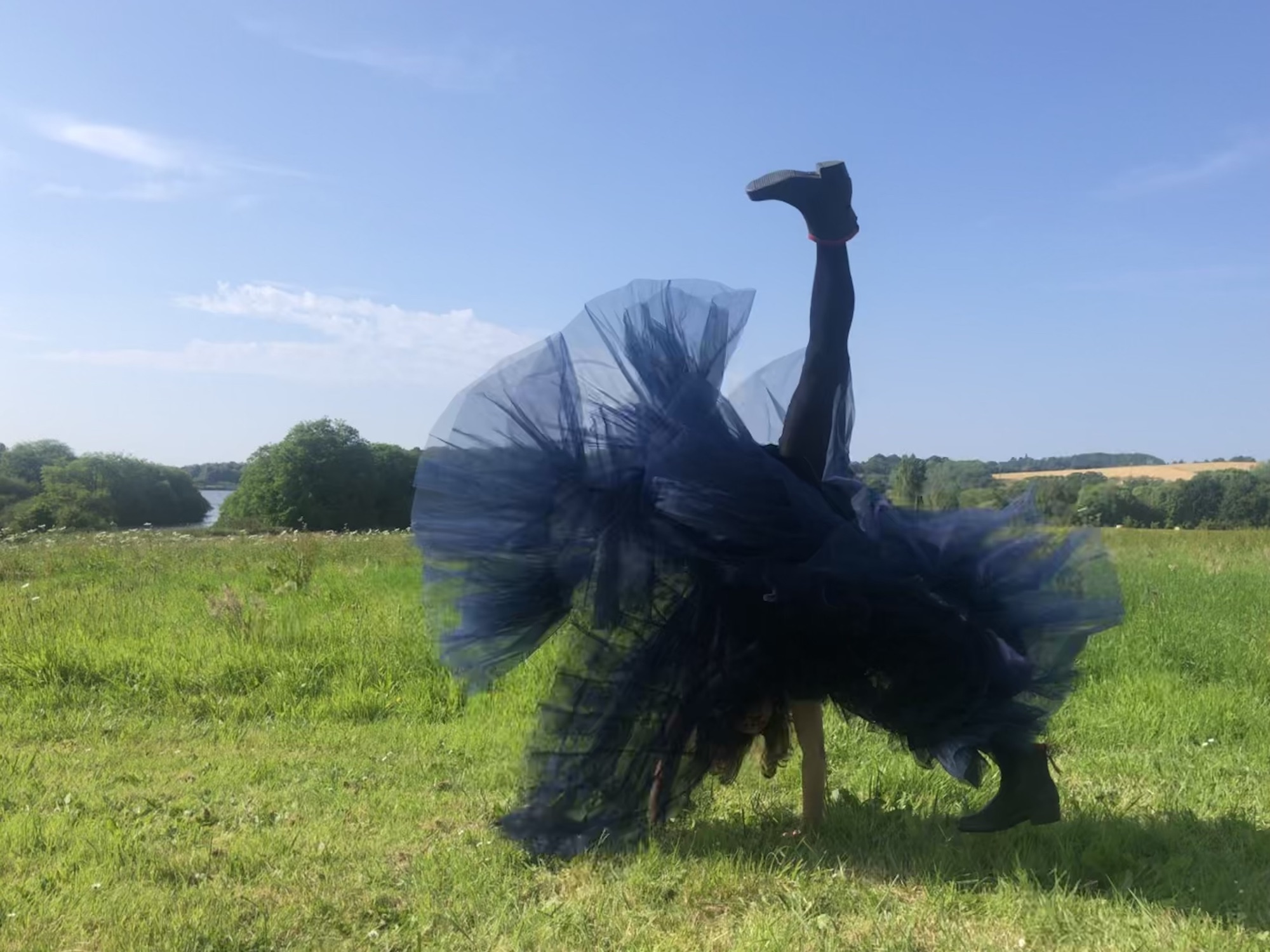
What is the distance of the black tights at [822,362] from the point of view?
13.1ft

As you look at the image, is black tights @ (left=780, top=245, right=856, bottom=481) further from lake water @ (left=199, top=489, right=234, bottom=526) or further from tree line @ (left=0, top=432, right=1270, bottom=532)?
lake water @ (left=199, top=489, right=234, bottom=526)

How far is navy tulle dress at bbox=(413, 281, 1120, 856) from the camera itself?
3.66 metres

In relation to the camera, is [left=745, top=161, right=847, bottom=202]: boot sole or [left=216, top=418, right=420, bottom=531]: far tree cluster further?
[left=216, top=418, right=420, bottom=531]: far tree cluster

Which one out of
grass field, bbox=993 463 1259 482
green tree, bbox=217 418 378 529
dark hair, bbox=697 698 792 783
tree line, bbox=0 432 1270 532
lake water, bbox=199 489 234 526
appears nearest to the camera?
dark hair, bbox=697 698 792 783

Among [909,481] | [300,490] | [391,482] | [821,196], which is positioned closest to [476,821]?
[909,481]

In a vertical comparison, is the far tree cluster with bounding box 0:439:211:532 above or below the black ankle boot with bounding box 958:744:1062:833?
below

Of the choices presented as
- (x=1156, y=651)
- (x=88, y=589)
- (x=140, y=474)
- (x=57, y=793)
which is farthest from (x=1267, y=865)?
(x=140, y=474)

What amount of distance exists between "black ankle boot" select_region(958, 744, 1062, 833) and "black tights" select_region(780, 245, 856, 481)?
4.31 feet

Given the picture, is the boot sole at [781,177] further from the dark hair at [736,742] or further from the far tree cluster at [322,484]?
the far tree cluster at [322,484]

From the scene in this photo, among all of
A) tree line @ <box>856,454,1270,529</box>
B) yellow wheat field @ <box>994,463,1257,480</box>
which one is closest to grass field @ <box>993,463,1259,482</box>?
yellow wheat field @ <box>994,463,1257,480</box>

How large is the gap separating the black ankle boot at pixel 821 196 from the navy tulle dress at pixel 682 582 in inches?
19.7

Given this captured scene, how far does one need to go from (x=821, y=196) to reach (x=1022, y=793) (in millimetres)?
2446

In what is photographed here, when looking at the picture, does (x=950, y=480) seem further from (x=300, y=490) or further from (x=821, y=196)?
(x=300, y=490)

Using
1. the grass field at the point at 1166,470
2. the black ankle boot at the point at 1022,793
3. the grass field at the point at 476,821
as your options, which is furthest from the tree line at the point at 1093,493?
the grass field at the point at 476,821
